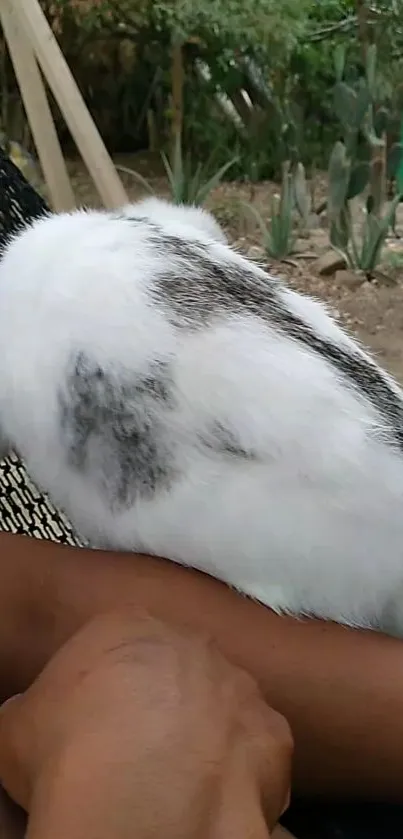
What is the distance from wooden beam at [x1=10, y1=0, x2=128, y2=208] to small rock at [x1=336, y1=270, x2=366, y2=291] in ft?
2.88

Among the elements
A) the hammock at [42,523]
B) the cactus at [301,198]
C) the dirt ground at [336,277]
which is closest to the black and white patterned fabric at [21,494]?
the hammock at [42,523]

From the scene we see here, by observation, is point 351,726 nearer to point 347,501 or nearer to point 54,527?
point 347,501

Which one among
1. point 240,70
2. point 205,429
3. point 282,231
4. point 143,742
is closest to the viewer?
point 143,742

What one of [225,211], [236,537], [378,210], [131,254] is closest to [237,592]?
[236,537]

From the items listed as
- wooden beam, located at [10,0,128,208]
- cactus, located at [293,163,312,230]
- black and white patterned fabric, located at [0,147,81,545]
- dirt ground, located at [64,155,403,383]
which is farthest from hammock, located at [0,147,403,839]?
cactus, located at [293,163,312,230]

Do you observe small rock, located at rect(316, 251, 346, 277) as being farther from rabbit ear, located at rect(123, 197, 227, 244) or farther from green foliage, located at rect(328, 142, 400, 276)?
rabbit ear, located at rect(123, 197, 227, 244)

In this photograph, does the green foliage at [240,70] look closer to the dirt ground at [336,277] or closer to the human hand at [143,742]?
the dirt ground at [336,277]

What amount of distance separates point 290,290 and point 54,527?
0.21 metres

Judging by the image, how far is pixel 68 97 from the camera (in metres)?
0.99

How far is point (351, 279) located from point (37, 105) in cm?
93

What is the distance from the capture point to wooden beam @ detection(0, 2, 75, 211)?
979 mm

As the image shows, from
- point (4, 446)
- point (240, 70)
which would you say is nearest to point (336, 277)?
point (240, 70)

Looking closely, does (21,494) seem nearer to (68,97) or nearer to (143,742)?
(143,742)

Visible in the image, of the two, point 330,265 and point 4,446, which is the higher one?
point 4,446
